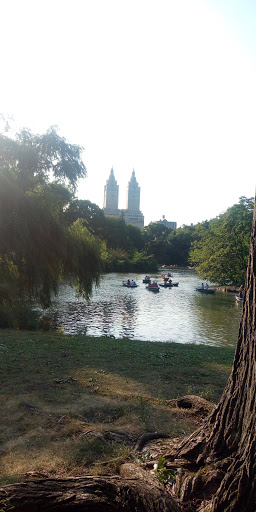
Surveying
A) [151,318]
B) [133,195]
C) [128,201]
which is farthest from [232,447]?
[128,201]

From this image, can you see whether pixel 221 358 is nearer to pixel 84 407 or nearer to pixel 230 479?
pixel 84 407

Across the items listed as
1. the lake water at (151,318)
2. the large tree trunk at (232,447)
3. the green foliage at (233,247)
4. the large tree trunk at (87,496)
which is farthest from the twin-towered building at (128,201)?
the large tree trunk at (87,496)

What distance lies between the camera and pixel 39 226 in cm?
1266

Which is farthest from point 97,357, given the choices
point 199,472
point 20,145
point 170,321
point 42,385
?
point 170,321

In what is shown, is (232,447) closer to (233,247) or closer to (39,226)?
(39,226)

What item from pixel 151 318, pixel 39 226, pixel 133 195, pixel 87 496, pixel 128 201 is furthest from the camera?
pixel 128 201

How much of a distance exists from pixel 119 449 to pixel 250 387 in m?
1.45

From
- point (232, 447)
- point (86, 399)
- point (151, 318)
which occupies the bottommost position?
point (151, 318)

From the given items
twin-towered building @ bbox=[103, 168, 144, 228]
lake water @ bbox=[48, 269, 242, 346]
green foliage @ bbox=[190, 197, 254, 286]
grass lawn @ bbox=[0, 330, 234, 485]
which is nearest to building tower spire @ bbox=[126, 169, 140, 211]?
twin-towered building @ bbox=[103, 168, 144, 228]

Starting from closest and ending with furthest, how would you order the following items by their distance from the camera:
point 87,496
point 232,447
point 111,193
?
1. point 87,496
2. point 232,447
3. point 111,193

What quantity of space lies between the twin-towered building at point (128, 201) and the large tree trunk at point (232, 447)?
6085 inches

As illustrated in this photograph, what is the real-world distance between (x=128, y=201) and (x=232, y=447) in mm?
176008

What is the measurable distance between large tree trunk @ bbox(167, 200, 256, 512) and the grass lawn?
2.21 ft

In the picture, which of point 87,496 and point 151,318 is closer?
point 87,496
